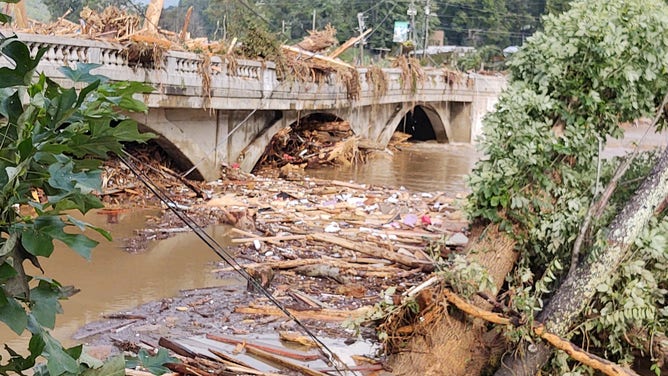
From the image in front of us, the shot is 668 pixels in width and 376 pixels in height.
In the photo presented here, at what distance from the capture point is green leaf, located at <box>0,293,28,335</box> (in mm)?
1870

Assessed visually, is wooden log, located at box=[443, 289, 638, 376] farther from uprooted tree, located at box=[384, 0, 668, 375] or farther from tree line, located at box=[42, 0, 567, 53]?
tree line, located at box=[42, 0, 567, 53]

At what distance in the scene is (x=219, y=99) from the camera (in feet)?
57.1

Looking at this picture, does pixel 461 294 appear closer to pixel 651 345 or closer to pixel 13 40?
pixel 651 345

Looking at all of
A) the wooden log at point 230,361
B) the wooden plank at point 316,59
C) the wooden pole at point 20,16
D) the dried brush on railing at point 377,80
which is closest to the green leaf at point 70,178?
the wooden log at point 230,361

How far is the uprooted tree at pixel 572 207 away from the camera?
265 inches

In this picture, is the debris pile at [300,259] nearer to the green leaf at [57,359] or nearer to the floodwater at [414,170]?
the floodwater at [414,170]

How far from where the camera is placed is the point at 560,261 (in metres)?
7.44

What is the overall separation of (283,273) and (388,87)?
17.0 metres

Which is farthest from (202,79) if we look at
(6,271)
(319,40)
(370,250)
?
(6,271)

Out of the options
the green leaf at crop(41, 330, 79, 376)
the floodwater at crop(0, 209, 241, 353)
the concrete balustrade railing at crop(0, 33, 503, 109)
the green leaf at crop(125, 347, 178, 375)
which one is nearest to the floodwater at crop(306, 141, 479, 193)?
the concrete balustrade railing at crop(0, 33, 503, 109)

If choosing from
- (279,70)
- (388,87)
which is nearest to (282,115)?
(279,70)

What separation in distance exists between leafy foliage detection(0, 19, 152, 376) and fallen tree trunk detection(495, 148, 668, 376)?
210 inches

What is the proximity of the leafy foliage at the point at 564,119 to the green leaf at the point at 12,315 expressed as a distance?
567 centimetres

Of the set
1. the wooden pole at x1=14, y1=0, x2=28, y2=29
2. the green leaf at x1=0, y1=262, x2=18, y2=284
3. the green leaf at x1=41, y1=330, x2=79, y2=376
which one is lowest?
the green leaf at x1=41, y1=330, x2=79, y2=376
